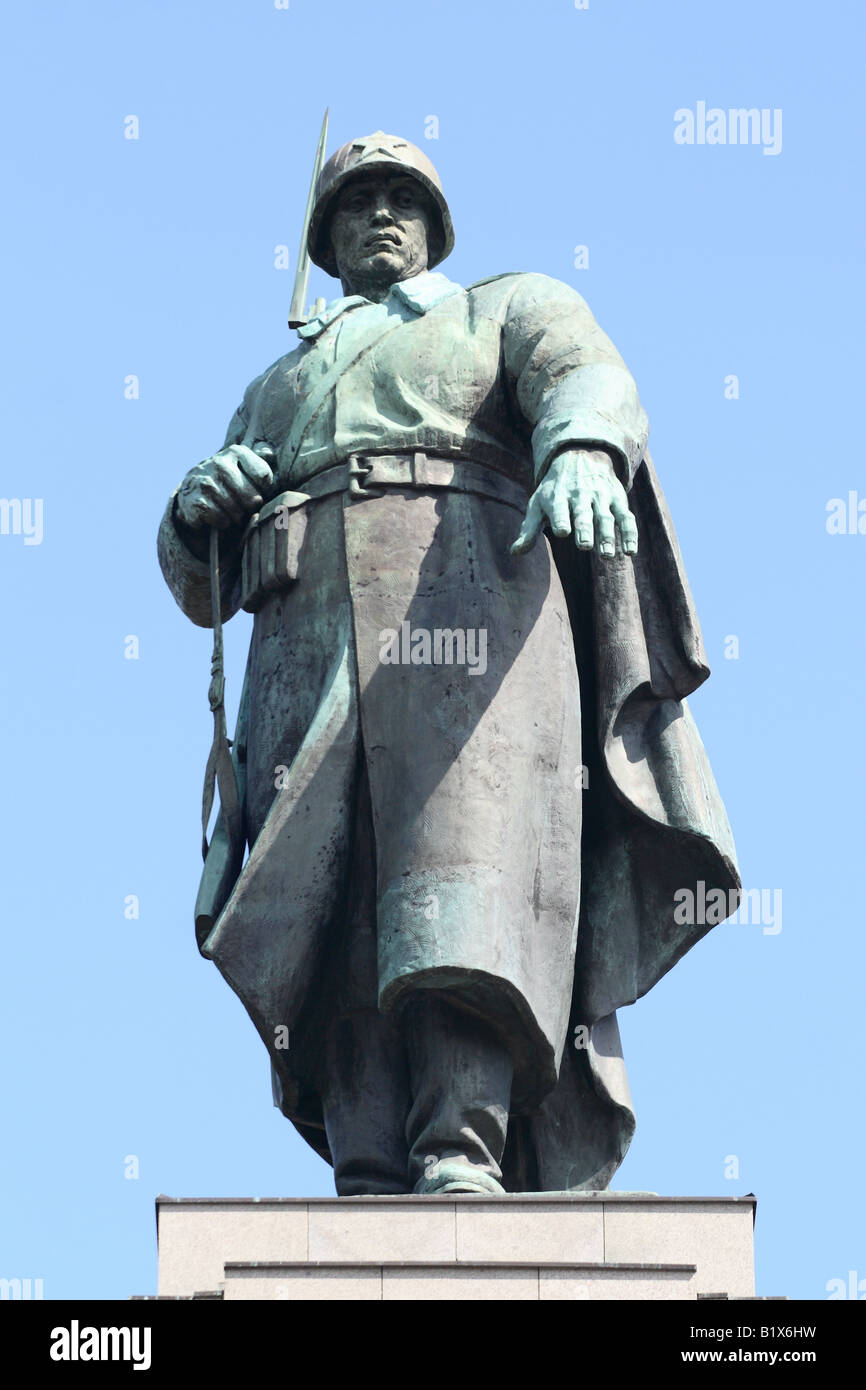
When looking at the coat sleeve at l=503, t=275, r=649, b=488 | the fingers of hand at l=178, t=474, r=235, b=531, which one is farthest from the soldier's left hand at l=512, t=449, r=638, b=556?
the fingers of hand at l=178, t=474, r=235, b=531

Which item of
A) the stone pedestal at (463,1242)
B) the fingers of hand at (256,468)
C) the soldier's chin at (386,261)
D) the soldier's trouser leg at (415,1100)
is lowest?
the stone pedestal at (463,1242)

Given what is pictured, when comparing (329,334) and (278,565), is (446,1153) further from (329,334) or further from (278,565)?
(329,334)

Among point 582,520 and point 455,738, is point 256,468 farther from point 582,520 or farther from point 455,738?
point 582,520

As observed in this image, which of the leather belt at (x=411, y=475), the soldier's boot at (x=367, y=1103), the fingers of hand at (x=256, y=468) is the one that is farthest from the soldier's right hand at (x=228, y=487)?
the soldier's boot at (x=367, y=1103)

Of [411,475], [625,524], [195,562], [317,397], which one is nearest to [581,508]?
[625,524]

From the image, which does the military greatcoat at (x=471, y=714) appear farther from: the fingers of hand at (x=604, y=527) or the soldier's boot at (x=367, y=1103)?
the fingers of hand at (x=604, y=527)

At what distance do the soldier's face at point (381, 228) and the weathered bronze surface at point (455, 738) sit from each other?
0.53m

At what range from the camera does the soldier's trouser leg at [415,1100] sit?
17.0m

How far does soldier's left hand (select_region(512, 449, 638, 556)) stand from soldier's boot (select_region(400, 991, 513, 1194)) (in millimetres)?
2138

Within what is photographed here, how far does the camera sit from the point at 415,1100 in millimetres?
17172

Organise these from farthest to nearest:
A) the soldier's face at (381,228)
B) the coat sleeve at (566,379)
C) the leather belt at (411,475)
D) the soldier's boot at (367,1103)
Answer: the soldier's face at (381,228) → the leather belt at (411,475) → the soldier's boot at (367,1103) → the coat sleeve at (566,379)
